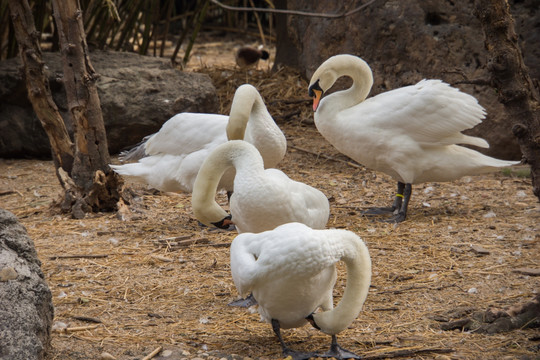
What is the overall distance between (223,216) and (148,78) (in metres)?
4.05

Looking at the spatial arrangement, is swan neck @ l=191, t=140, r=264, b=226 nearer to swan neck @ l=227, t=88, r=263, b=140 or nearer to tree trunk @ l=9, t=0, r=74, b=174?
swan neck @ l=227, t=88, r=263, b=140

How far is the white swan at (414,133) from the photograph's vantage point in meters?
5.51

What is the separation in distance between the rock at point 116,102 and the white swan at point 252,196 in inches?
145

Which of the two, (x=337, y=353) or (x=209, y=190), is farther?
(x=209, y=190)

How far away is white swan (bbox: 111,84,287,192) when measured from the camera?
518cm

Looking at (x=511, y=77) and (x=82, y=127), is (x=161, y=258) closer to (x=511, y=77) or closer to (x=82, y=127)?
(x=82, y=127)

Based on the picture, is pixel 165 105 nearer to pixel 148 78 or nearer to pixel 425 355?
pixel 148 78

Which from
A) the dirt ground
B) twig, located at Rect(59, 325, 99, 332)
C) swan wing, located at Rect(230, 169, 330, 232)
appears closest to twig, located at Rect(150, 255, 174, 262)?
the dirt ground

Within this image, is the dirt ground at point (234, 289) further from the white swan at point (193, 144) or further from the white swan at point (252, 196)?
the white swan at point (252, 196)

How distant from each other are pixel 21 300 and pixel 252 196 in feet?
4.36

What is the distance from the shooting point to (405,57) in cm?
732

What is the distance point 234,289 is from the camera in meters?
4.13

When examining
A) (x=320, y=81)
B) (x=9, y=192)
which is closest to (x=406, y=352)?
(x=320, y=81)

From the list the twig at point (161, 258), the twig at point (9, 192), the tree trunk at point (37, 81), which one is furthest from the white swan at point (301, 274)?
the twig at point (9, 192)
